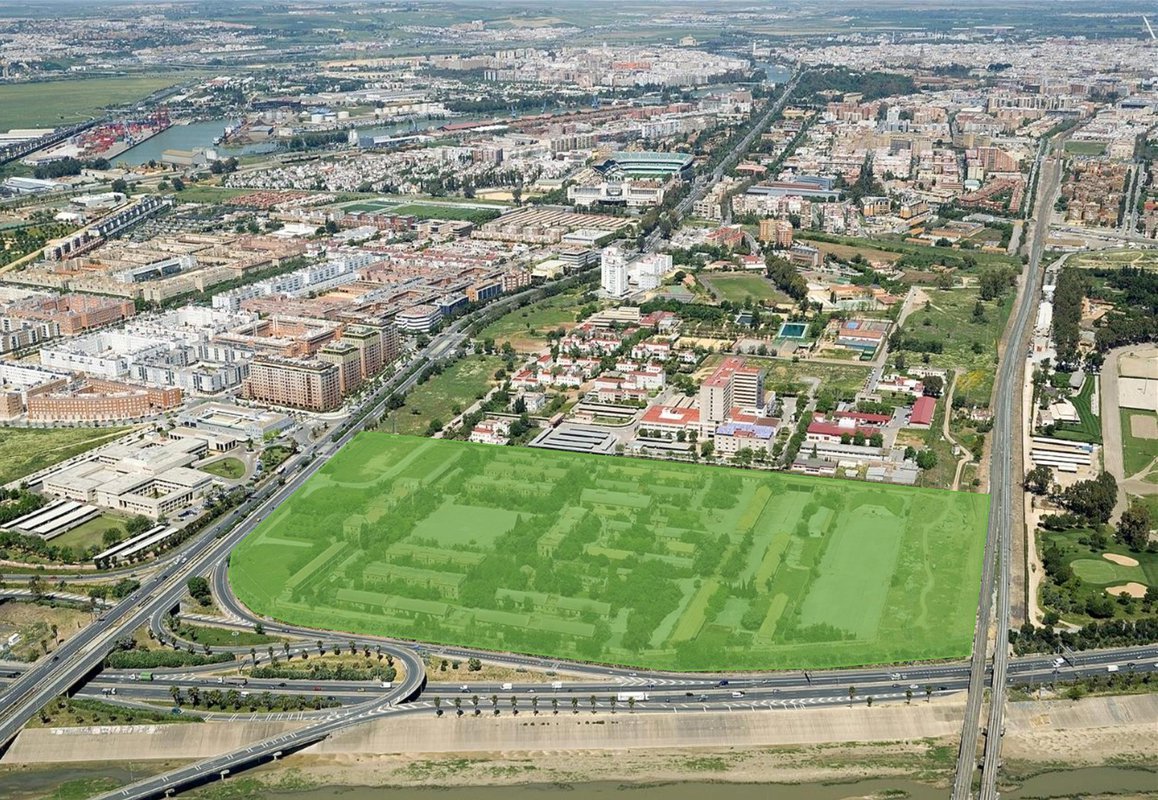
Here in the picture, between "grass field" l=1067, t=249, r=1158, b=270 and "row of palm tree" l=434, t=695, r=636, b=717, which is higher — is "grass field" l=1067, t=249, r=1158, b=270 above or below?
above

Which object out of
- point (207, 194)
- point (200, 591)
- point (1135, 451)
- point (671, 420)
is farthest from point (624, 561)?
point (207, 194)

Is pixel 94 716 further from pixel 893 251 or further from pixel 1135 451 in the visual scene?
pixel 893 251

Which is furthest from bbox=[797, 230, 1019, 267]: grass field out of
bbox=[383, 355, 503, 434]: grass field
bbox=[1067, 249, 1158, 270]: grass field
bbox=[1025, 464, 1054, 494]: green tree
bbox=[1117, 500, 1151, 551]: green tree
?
bbox=[1117, 500, 1151, 551]: green tree

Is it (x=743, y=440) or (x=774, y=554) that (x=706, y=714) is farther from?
(x=743, y=440)

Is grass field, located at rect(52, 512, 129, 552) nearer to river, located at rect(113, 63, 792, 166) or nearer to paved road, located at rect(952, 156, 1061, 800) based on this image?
paved road, located at rect(952, 156, 1061, 800)

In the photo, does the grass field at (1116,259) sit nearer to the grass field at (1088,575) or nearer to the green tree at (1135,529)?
the green tree at (1135,529)

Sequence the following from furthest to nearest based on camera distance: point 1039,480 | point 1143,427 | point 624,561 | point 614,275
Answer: point 614,275 < point 1143,427 < point 1039,480 < point 624,561
